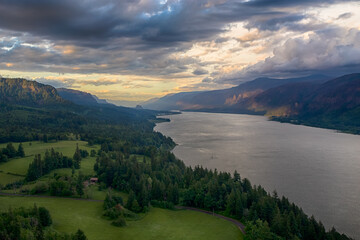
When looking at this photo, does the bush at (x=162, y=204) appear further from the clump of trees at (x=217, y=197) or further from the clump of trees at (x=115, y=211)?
the clump of trees at (x=115, y=211)

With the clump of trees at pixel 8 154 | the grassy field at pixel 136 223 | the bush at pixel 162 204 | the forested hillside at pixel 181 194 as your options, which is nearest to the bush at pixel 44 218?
the grassy field at pixel 136 223

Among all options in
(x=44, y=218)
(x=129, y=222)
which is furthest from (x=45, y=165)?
(x=129, y=222)

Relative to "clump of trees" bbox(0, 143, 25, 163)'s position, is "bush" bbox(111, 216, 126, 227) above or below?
below

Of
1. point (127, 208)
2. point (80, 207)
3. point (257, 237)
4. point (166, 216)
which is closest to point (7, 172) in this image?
point (80, 207)

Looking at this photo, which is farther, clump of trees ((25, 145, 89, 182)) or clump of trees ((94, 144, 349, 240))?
clump of trees ((25, 145, 89, 182))

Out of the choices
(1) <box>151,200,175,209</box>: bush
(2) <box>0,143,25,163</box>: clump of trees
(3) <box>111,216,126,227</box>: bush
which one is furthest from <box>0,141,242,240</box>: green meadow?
(2) <box>0,143,25,163</box>: clump of trees

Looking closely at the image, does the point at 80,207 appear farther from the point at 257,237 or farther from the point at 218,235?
the point at 257,237

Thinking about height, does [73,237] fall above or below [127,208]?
above

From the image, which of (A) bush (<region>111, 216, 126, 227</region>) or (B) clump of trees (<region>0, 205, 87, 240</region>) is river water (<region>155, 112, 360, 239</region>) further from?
(B) clump of trees (<region>0, 205, 87, 240</region>)
